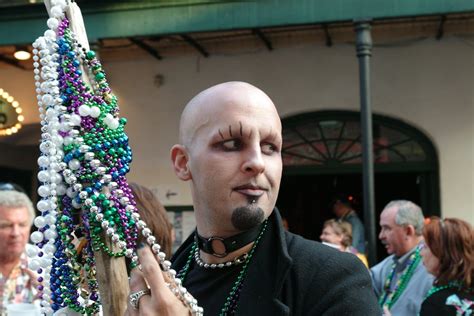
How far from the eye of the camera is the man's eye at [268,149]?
4.71ft

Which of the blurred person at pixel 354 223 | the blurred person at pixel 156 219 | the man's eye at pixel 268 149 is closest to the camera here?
the man's eye at pixel 268 149

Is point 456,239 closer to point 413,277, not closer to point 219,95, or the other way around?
point 413,277

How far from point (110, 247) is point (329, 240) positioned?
4.98m

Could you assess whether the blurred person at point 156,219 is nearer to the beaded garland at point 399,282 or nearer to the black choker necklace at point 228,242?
the black choker necklace at point 228,242

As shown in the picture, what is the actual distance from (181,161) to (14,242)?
233 cm

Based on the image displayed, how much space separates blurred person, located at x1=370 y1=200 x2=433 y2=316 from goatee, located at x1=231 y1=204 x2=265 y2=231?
312 cm

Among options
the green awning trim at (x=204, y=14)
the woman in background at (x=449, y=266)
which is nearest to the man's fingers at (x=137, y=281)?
the woman in background at (x=449, y=266)

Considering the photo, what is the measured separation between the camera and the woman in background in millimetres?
3441

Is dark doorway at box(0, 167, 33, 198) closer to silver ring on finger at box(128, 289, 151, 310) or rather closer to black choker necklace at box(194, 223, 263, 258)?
black choker necklace at box(194, 223, 263, 258)

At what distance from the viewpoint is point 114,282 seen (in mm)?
1293

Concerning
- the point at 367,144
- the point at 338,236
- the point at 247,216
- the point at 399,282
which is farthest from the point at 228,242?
the point at 338,236

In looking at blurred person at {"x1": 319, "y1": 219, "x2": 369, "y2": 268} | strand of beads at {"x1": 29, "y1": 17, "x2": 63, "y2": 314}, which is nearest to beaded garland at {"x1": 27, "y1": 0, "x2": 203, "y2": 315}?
strand of beads at {"x1": 29, "y1": 17, "x2": 63, "y2": 314}

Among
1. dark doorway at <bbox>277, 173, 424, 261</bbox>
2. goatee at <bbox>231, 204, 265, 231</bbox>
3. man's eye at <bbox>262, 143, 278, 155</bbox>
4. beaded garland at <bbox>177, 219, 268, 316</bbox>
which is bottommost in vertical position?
beaded garland at <bbox>177, 219, 268, 316</bbox>

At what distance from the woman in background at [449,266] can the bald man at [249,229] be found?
224 cm
